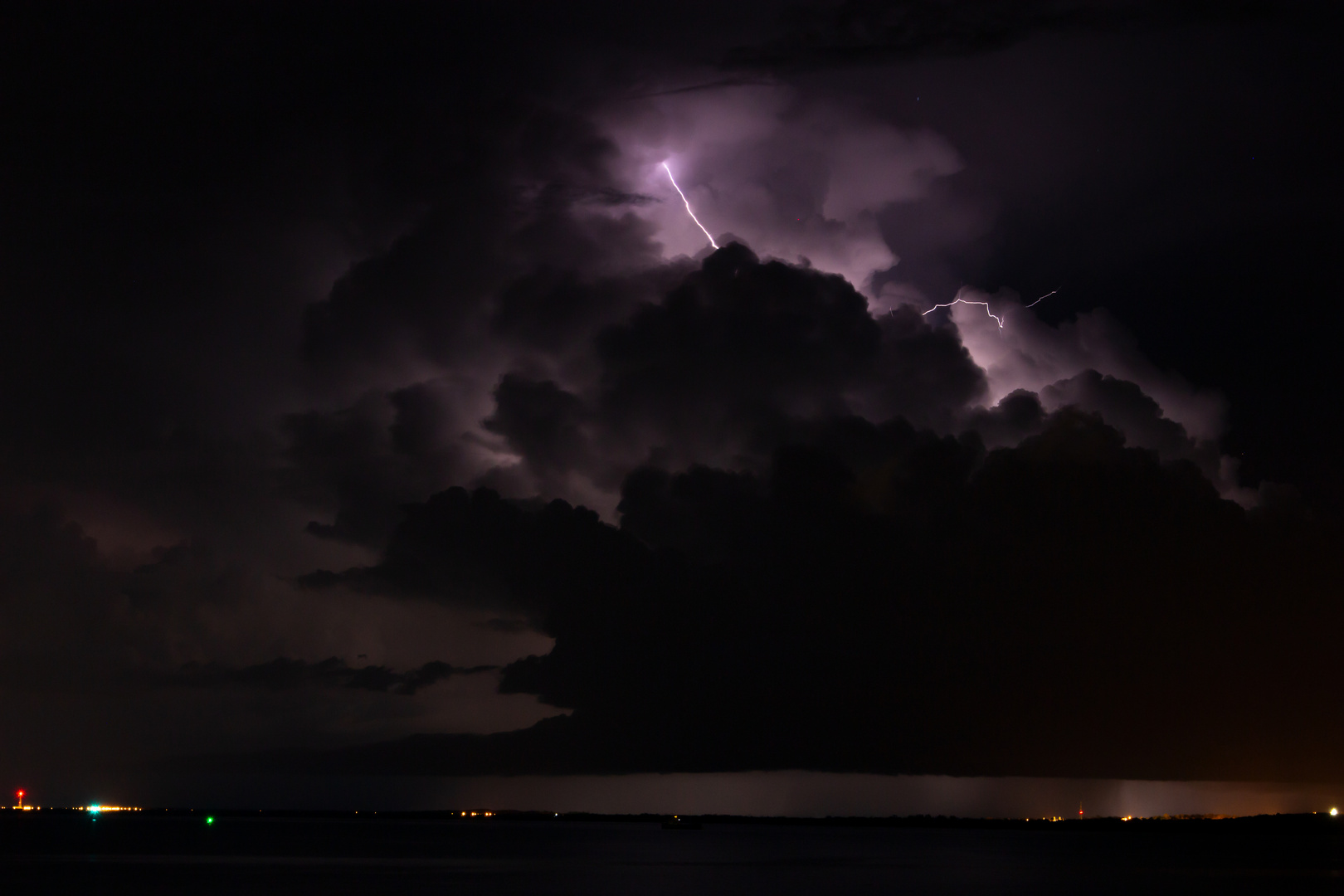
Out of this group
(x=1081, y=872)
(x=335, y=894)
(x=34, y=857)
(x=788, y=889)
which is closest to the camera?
(x=335, y=894)

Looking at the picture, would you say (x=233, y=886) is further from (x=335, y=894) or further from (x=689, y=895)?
(x=689, y=895)

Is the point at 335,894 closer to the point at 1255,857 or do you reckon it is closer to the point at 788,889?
the point at 788,889

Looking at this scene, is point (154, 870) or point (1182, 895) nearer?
point (1182, 895)

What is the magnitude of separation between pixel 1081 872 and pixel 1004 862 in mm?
26235

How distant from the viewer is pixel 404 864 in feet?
501

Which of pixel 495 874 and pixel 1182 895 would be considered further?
pixel 495 874

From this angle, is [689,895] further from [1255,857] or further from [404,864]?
[1255,857]

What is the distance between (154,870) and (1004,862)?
105381mm

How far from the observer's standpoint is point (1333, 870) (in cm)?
14938

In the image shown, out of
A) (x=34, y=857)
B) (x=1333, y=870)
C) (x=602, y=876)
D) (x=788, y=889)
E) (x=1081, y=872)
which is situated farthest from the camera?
(x=34, y=857)

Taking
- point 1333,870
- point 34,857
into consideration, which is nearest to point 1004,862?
point 1333,870

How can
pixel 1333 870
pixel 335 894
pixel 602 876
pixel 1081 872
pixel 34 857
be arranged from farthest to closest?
pixel 34 857, pixel 1333 870, pixel 1081 872, pixel 602 876, pixel 335 894

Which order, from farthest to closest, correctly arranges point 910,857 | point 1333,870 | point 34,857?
point 910,857 → point 34,857 → point 1333,870

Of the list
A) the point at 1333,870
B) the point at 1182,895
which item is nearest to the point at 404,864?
the point at 1182,895
